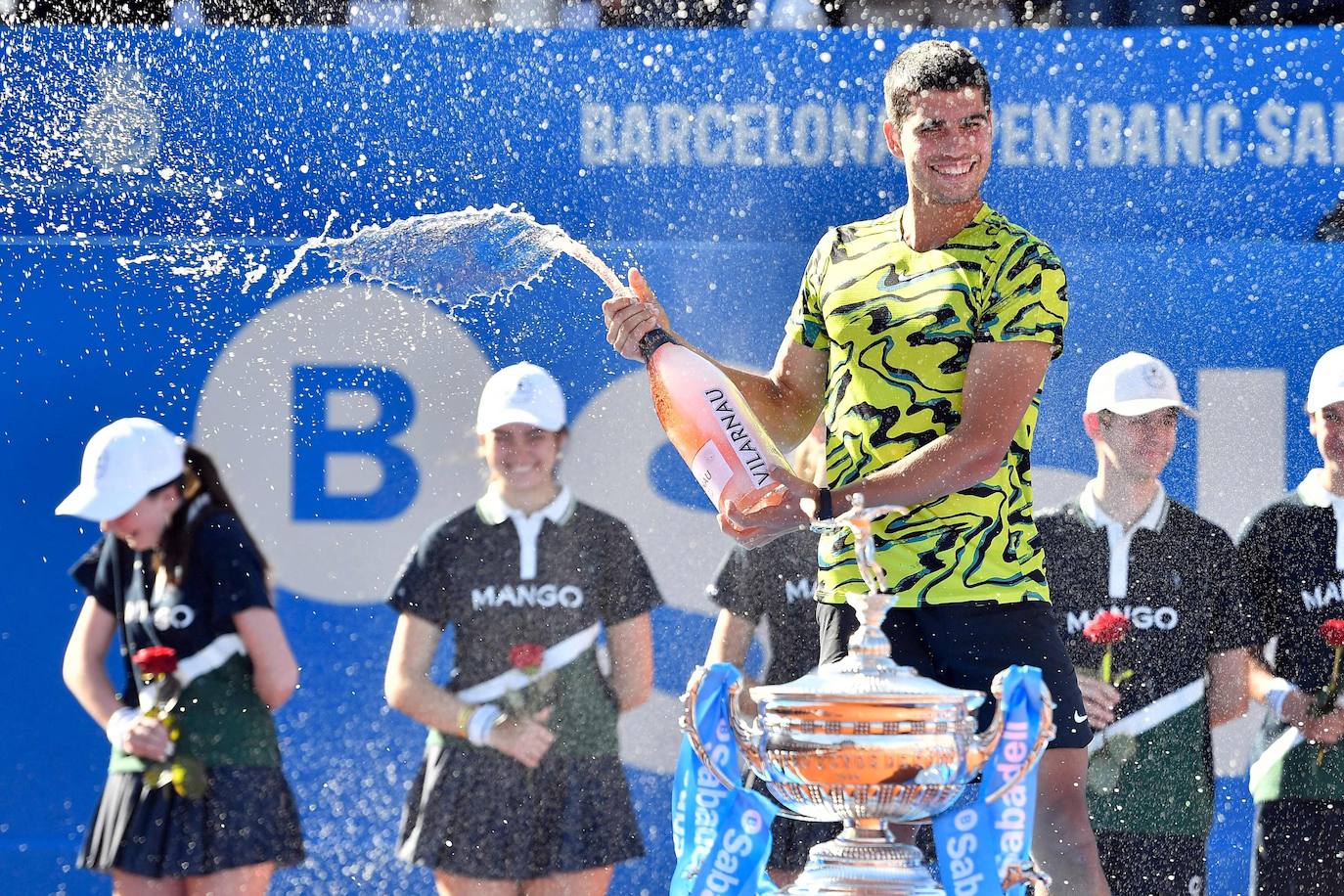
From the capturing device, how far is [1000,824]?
260 centimetres

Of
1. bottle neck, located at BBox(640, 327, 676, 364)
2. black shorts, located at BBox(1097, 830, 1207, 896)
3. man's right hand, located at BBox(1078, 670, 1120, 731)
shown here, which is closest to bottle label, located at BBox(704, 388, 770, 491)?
bottle neck, located at BBox(640, 327, 676, 364)

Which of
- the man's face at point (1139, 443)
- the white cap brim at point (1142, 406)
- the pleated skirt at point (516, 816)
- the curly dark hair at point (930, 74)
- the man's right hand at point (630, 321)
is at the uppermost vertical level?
the curly dark hair at point (930, 74)

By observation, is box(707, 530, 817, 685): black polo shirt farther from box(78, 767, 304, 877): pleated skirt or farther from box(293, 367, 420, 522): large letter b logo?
box(78, 767, 304, 877): pleated skirt

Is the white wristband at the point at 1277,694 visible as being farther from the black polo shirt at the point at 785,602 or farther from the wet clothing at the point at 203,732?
the wet clothing at the point at 203,732

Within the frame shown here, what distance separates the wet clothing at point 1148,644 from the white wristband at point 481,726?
1.24 m

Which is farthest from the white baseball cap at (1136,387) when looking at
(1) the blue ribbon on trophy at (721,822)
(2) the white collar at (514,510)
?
(1) the blue ribbon on trophy at (721,822)

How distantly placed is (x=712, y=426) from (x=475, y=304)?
171 cm

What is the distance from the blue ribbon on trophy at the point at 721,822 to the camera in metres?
2.60

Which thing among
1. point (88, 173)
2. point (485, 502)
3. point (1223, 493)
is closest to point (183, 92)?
point (88, 173)

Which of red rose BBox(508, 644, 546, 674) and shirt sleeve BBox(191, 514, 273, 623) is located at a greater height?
shirt sleeve BBox(191, 514, 273, 623)

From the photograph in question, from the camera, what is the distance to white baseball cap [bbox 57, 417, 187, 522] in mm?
4242

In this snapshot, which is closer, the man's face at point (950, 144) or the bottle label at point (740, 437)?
the bottle label at point (740, 437)

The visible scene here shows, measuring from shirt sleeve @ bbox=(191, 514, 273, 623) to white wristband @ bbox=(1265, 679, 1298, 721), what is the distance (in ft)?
7.05

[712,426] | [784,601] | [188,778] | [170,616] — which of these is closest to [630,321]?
[712,426]
